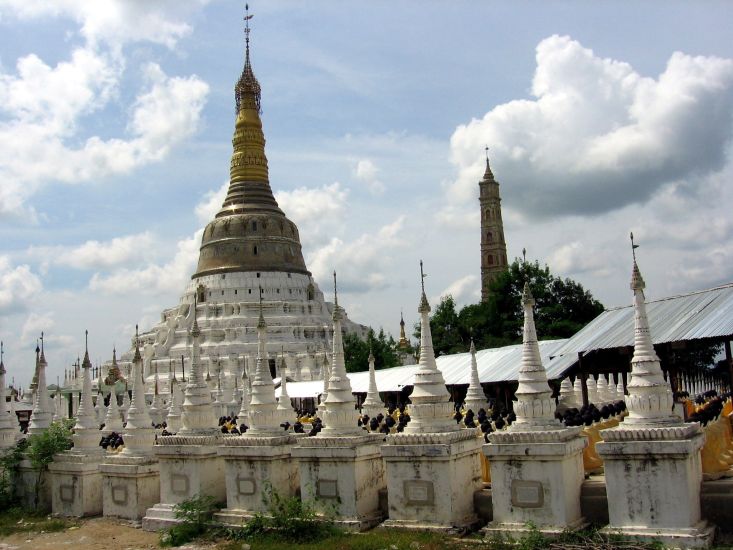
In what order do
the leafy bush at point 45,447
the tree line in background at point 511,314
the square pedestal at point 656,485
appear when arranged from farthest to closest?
the tree line in background at point 511,314 → the leafy bush at point 45,447 → the square pedestal at point 656,485

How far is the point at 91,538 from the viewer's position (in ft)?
49.0

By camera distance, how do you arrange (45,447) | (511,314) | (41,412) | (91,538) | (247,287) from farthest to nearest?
(247,287) < (511,314) < (41,412) < (45,447) < (91,538)

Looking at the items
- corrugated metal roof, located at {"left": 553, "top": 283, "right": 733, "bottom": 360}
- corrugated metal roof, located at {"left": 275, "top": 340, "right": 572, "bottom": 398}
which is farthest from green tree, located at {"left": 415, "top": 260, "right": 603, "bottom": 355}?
corrugated metal roof, located at {"left": 553, "top": 283, "right": 733, "bottom": 360}

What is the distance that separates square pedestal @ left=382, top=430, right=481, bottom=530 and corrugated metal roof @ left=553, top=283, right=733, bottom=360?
8.56m

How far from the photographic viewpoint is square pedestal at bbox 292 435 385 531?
12891 mm

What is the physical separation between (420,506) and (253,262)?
64601 millimetres

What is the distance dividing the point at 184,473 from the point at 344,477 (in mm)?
3791

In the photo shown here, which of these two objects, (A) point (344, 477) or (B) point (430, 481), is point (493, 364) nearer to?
(A) point (344, 477)

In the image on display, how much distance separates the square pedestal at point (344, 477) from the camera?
12.9m

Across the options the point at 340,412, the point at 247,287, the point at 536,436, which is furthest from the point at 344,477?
the point at 247,287

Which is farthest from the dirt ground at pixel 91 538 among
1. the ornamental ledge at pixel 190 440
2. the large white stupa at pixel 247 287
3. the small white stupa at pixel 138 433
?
the large white stupa at pixel 247 287

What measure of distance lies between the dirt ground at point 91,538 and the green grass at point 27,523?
10.5 inches

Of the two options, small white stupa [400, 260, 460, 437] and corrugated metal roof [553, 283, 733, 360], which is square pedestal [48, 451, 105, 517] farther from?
corrugated metal roof [553, 283, 733, 360]

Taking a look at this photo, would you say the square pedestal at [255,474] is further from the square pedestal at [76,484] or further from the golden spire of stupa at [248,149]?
the golden spire of stupa at [248,149]
